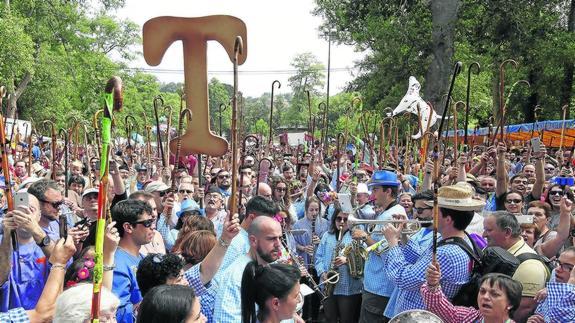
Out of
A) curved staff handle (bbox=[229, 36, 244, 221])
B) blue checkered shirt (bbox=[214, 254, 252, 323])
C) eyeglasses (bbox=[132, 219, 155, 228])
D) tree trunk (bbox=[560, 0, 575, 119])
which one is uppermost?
tree trunk (bbox=[560, 0, 575, 119])

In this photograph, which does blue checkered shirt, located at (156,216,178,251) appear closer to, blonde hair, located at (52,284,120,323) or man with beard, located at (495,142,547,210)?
blonde hair, located at (52,284,120,323)

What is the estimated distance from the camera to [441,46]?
21.8m

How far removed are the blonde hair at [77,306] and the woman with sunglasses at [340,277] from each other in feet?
12.0

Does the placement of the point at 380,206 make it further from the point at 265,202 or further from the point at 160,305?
the point at 160,305

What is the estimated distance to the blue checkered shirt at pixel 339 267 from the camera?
22.0ft

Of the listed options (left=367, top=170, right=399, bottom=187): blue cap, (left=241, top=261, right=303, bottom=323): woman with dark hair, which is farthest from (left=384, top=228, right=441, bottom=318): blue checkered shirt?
(left=241, top=261, right=303, bottom=323): woman with dark hair

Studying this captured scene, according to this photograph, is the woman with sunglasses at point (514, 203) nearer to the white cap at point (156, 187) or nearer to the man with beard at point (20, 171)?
the white cap at point (156, 187)

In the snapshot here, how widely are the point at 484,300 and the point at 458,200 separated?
888mm

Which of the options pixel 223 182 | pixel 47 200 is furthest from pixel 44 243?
pixel 223 182

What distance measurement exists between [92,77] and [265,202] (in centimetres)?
3229

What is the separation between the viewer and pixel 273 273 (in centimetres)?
355

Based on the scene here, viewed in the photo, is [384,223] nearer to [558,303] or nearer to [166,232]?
[558,303]

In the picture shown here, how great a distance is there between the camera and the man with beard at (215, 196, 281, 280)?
16.3 feet

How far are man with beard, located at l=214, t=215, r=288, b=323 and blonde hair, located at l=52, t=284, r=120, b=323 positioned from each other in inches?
32.9
